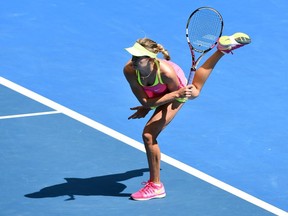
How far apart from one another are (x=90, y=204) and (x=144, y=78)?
127 centimetres

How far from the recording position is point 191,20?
29.0ft

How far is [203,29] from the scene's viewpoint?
28.8 ft

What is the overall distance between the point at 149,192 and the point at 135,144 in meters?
1.37

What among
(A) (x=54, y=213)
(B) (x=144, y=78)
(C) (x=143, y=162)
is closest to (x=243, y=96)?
(C) (x=143, y=162)

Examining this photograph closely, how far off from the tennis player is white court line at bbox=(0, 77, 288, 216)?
63 centimetres

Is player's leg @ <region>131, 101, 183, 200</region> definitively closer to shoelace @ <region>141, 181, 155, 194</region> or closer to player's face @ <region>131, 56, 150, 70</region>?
shoelace @ <region>141, 181, 155, 194</region>

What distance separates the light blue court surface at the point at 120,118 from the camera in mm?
8844

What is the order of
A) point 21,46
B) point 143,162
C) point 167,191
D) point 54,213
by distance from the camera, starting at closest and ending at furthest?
point 54,213 < point 167,191 < point 143,162 < point 21,46

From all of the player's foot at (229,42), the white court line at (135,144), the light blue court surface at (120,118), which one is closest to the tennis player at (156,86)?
the player's foot at (229,42)

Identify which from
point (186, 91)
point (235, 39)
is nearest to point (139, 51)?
point (186, 91)

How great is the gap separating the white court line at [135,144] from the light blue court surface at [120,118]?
1 centimetres

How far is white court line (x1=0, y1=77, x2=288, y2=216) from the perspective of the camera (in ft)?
28.6

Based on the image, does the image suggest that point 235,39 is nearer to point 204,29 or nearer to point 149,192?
point 204,29

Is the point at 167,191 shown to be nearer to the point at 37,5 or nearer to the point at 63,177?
the point at 63,177
